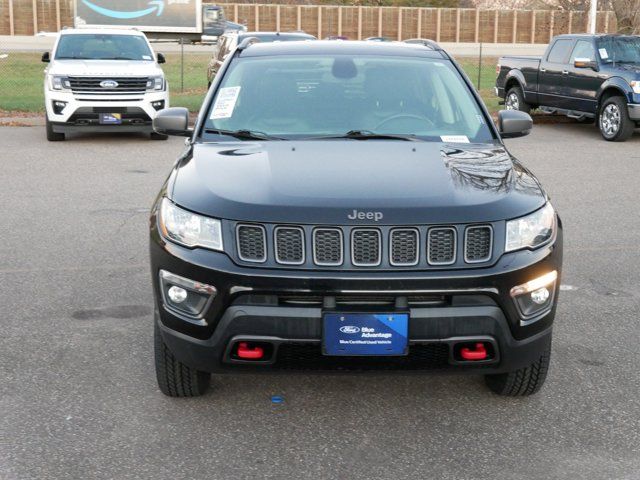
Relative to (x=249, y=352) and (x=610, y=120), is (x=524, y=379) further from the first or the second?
(x=610, y=120)

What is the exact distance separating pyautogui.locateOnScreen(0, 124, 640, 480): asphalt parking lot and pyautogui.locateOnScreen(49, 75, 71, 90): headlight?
26.1ft

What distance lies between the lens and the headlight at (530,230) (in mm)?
4047

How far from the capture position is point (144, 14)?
41.6m

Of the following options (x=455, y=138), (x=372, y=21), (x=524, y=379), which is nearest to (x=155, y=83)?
(x=455, y=138)

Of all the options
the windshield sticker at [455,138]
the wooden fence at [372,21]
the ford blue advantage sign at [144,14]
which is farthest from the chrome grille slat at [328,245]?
the wooden fence at [372,21]

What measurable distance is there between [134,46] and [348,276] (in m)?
13.4

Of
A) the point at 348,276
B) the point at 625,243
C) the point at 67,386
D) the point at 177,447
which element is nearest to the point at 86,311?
the point at 67,386

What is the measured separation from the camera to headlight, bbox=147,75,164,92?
50.1 feet

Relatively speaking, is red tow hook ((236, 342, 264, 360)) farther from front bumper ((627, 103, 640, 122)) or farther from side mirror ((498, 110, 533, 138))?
front bumper ((627, 103, 640, 122))

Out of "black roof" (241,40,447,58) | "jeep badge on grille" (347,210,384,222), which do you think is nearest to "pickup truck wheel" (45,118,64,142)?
"black roof" (241,40,447,58)

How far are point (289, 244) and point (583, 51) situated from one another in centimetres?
1460

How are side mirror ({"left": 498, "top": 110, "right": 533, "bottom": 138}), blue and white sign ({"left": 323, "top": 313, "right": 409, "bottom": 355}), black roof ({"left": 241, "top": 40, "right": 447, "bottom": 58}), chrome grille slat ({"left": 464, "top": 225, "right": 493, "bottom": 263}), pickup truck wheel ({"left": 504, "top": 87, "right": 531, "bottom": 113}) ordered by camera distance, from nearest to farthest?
blue and white sign ({"left": 323, "top": 313, "right": 409, "bottom": 355}) < chrome grille slat ({"left": 464, "top": 225, "right": 493, "bottom": 263}) < side mirror ({"left": 498, "top": 110, "right": 533, "bottom": 138}) < black roof ({"left": 241, "top": 40, "right": 447, "bottom": 58}) < pickup truck wheel ({"left": 504, "top": 87, "right": 531, "bottom": 113})

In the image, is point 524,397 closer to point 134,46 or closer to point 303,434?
point 303,434

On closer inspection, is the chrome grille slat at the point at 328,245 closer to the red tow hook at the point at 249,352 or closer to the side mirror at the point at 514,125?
the red tow hook at the point at 249,352
